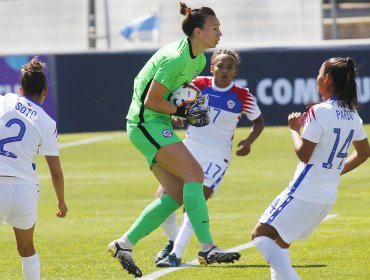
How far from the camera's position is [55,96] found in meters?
21.4

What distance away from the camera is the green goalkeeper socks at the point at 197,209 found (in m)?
8.18

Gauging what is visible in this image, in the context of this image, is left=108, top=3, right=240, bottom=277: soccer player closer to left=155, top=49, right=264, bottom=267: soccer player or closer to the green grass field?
the green grass field

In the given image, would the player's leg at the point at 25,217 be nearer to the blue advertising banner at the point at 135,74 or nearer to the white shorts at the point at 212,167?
the white shorts at the point at 212,167

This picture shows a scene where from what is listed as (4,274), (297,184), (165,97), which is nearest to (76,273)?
(4,274)

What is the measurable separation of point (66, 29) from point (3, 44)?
1622mm

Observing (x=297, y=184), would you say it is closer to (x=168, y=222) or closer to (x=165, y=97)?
(x=165, y=97)

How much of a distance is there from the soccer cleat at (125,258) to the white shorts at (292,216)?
45.8 inches

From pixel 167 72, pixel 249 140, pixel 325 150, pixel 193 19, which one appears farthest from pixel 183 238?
pixel 325 150

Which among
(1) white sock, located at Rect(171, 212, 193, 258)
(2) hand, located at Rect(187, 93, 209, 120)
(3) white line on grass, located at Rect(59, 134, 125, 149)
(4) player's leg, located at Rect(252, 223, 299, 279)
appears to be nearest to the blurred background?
(3) white line on grass, located at Rect(59, 134, 125, 149)

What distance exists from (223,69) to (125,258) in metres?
2.81

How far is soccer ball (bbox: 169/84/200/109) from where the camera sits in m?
8.34

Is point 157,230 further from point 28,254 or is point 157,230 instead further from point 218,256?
point 28,254

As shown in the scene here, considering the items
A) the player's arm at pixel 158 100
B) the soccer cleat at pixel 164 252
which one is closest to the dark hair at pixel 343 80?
the player's arm at pixel 158 100

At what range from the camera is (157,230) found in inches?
491
